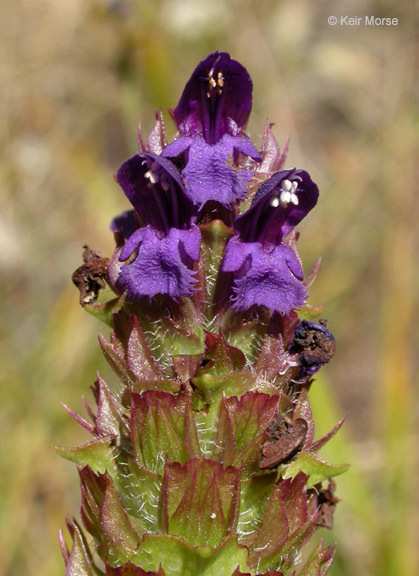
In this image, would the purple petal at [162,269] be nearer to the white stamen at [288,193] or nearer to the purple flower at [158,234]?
the purple flower at [158,234]

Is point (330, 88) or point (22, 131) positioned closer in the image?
point (22, 131)

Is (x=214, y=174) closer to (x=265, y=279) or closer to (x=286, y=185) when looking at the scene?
(x=286, y=185)

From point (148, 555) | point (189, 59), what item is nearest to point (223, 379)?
point (148, 555)

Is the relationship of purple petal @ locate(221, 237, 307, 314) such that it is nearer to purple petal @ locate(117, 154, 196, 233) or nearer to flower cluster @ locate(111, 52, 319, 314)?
flower cluster @ locate(111, 52, 319, 314)

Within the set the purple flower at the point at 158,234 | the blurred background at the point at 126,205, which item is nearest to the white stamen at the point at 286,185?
the purple flower at the point at 158,234

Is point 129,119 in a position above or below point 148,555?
above

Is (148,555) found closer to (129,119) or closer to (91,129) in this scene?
(129,119)

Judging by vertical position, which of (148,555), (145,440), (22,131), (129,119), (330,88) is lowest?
(148,555)
